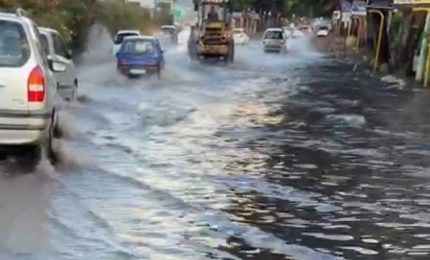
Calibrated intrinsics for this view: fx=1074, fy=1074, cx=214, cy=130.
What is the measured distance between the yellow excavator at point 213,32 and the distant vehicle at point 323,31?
197 ft

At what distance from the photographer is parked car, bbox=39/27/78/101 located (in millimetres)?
19125

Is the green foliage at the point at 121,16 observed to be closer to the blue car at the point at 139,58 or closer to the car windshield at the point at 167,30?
the car windshield at the point at 167,30

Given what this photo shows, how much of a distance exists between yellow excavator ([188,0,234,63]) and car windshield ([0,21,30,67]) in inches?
1447

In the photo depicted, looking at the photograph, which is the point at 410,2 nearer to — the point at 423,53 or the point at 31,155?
the point at 423,53

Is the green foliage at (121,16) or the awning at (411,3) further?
the green foliage at (121,16)

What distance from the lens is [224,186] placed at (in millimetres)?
12547

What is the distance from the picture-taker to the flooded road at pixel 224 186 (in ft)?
30.4

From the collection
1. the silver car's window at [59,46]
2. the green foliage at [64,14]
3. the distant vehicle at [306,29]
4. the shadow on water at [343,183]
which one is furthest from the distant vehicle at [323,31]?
the silver car's window at [59,46]

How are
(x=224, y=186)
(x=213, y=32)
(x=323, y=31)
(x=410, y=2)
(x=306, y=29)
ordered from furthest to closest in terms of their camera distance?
(x=306, y=29) → (x=323, y=31) → (x=213, y=32) → (x=410, y=2) → (x=224, y=186)

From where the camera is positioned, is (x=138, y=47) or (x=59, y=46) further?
(x=138, y=47)

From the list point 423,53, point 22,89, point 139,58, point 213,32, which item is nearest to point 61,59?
point 22,89

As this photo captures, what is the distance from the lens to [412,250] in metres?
9.29

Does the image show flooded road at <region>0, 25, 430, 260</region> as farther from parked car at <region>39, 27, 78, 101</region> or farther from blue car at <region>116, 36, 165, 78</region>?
blue car at <region>116, 36, 165, 78</region>

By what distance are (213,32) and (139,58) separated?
1670cm
